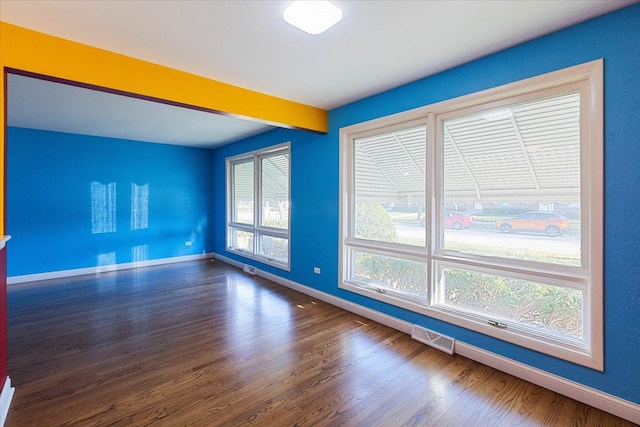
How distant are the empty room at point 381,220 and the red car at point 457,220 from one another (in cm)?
1

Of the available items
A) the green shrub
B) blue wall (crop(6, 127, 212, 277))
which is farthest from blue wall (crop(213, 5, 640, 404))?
blue wall (crop(6, 127, 212, 277))

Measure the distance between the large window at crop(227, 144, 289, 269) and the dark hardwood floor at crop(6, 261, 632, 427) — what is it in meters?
1.57

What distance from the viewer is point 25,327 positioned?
124 inches

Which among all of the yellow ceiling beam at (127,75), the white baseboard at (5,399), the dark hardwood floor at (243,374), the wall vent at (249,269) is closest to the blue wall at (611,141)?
the dark hardwood floor at (243,374)

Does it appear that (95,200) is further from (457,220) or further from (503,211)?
(503,211)

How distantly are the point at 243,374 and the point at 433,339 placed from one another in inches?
68.5

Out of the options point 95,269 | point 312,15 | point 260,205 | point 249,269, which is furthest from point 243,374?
point 95,269

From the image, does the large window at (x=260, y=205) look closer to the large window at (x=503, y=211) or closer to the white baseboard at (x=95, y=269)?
the white baseboard at (x=95, y=269)

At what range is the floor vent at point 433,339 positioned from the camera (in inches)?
105

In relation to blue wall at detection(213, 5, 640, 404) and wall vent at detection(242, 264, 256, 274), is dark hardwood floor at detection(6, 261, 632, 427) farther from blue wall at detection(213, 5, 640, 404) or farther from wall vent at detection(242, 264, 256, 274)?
wall vent at detection(242, 264, 256, 274)

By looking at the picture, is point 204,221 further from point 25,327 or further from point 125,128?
point 25,327

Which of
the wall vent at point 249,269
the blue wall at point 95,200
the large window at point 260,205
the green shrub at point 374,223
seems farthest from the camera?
the wall vent at point 249,269

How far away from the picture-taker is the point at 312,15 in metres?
1.85

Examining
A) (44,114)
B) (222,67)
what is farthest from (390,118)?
(44,114)
